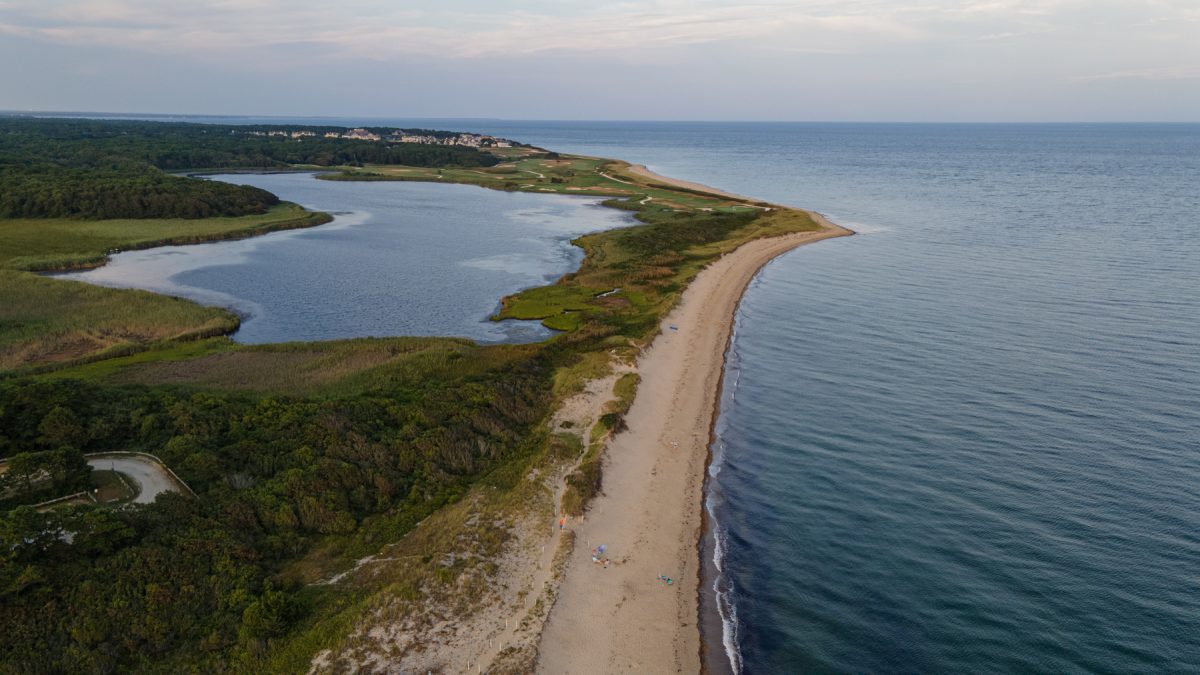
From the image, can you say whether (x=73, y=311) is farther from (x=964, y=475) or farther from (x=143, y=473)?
(x=964, y=475)

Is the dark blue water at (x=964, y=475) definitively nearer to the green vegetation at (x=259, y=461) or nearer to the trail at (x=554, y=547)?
the trail at (x=554, y=547)

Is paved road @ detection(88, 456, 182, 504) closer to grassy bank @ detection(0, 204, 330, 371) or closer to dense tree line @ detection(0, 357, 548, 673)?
dense tree line @ detection(0, 357, 548, 673)

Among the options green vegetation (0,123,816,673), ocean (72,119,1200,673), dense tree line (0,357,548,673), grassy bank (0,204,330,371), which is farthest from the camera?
grassy bank (0,204,330,371)

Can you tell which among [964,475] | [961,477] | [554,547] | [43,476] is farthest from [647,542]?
[43,476]

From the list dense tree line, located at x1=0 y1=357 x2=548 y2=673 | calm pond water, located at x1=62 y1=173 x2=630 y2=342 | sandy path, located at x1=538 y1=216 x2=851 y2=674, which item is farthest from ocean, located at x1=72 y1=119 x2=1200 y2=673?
calm pond water, located at x1=62 y1=173 x2=630 y2=342

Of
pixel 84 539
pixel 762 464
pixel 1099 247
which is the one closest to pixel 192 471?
pixel 84 539

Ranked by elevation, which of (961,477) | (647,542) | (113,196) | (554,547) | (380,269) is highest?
(113,196)

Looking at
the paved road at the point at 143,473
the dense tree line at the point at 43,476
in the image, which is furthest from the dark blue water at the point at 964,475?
the dense tree line at the point at 43,476

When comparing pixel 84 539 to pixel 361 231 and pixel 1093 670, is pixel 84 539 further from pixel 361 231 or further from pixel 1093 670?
pixel 361 231
